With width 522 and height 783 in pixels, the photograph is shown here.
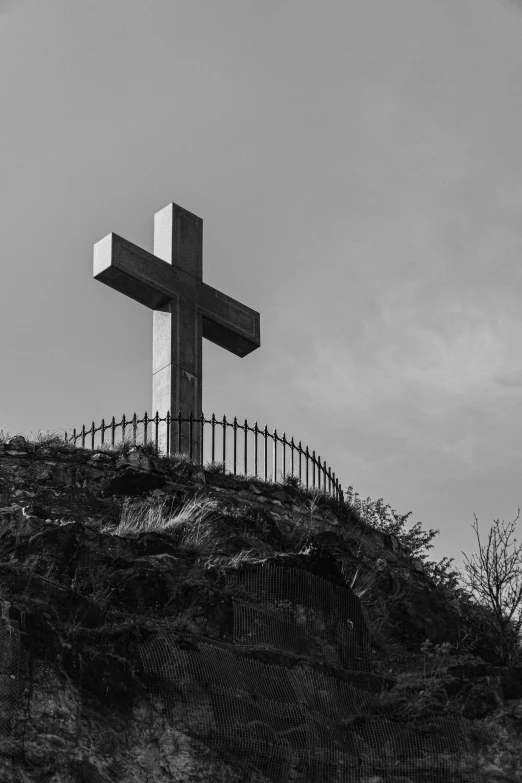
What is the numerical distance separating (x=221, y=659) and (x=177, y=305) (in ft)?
29.1

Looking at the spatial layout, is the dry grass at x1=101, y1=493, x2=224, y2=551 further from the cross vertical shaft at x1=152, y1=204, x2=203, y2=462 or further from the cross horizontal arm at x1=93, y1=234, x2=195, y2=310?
the cross horizontal arm at x1=93, y1=234, x2=195, y2=310

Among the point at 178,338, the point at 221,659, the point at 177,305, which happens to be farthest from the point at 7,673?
the point at 177,305

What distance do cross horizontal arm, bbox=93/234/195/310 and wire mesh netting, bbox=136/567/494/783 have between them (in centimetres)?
775

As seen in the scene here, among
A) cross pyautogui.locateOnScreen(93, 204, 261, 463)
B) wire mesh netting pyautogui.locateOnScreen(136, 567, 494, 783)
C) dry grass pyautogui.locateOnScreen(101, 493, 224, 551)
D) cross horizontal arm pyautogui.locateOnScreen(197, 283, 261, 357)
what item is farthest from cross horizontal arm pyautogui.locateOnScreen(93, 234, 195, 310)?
wire mesh netting pyautogui.locateOnScreen(136, 567, 494, 783)

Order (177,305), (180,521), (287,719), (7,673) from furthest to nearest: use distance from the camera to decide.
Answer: (177,305) → (180,521) → (287,719) → (7,673)

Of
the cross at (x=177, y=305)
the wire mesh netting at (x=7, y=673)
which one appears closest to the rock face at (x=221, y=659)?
the wire mesh netting at (x=7, y=673)

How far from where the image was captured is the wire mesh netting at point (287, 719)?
980 centimetres

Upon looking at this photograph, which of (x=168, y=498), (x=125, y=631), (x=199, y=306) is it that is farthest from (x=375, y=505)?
(x=125, y=631)

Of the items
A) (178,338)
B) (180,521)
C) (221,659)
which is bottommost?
(221,659)

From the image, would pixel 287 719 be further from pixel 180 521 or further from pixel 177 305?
pixel 177 305

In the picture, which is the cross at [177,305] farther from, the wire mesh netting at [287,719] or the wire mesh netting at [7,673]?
the wire mesh netting at [7,673]

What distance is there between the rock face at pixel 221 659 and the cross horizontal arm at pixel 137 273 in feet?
15.2

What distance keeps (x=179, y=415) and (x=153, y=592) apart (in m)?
6.42

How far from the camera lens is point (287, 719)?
33.7 feet
